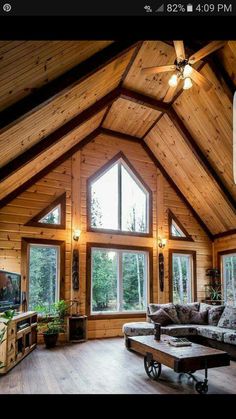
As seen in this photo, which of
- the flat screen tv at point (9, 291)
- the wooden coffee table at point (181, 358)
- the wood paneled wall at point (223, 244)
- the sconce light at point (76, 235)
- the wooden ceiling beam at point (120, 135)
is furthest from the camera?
the wood paneled wall at point (223, 244)

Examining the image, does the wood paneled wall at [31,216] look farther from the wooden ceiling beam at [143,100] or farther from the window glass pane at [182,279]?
the window glass pane at [182,279]

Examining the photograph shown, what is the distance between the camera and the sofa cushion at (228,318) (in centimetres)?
584

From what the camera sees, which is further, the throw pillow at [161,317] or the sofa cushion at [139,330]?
the throw pillow at [161,317]

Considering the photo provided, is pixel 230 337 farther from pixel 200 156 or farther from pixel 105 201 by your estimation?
pixel 105 201

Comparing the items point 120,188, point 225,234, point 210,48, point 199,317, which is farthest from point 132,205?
point 210,48

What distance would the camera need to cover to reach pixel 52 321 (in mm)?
6492

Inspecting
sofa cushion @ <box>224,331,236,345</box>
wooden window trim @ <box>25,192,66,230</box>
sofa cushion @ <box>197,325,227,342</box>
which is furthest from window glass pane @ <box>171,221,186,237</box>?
→ sofa cushion @ <box>224,331,236,345</box>

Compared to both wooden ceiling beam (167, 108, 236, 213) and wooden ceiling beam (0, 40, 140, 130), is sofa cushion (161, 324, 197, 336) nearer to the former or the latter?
wooden ceiling beam (167, 108, 236, 213)

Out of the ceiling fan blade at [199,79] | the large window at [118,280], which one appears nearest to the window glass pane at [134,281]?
the large window at [118,280]

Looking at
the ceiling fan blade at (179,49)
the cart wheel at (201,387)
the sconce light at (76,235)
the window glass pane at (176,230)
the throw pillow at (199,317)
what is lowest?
the cart wheel at (201,387)

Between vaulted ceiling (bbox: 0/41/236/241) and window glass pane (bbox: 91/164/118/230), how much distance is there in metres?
0.95

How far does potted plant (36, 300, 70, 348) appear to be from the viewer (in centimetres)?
601
